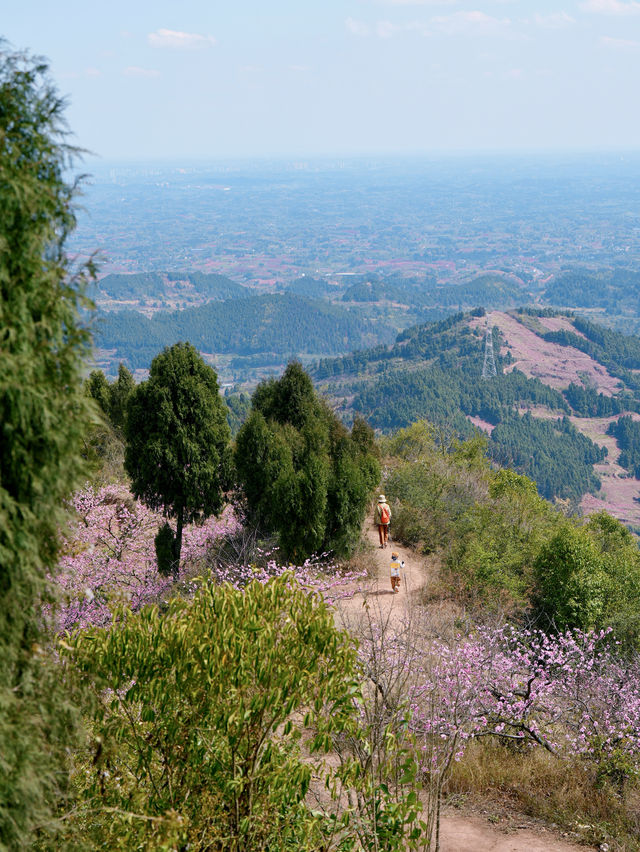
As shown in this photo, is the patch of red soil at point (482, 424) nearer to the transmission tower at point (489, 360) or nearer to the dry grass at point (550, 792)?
the transmission tower at point (489, 360)

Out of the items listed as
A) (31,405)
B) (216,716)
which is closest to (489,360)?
(216,716)

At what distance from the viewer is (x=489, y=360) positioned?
122m

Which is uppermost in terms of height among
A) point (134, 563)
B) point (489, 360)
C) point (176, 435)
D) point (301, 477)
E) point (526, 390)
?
point (176, 435)

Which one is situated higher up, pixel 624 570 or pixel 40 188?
pixel 40 188

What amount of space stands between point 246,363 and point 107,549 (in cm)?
16787

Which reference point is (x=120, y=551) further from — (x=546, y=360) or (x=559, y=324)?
(x=559, y=324)

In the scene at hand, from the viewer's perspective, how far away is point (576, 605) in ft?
45.0

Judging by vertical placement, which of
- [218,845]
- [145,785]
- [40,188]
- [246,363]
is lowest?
[246,363]

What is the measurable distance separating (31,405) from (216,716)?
7.03 feet

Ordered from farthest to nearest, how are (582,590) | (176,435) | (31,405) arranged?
(582,590)
(176,435)
(31,405)

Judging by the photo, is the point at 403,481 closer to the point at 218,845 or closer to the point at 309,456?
→ the point at 309,456

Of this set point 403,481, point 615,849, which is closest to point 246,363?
point 403,481

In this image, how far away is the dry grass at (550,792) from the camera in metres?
6.99

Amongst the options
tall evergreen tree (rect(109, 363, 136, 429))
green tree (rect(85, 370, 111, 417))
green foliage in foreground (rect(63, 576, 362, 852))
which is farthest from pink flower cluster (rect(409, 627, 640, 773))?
tall evergreen tree (rect(109, 363, 136, 429))
